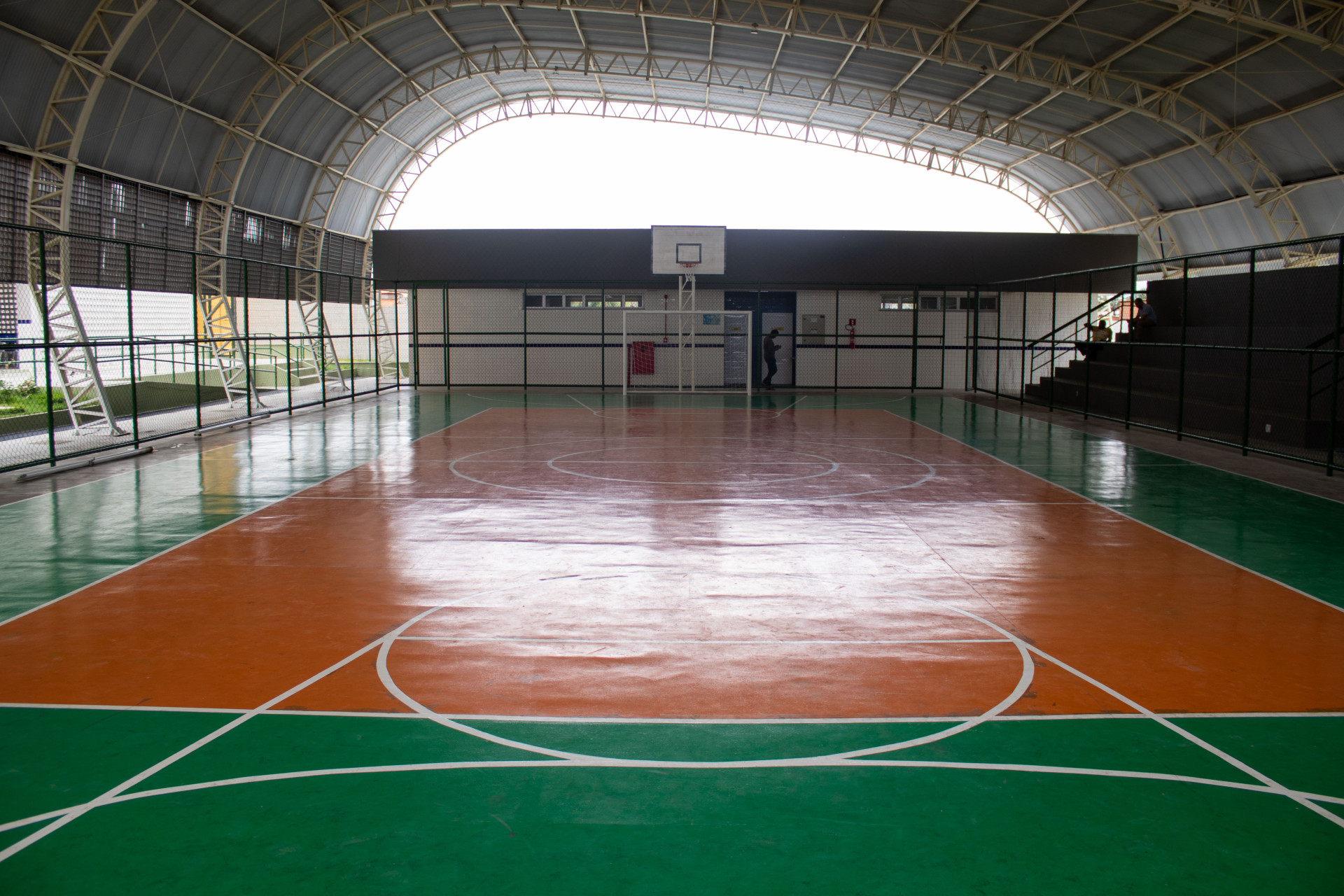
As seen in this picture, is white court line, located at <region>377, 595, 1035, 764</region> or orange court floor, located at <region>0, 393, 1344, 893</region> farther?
white court line, located at <region>377, 595, 1035, 764</region>

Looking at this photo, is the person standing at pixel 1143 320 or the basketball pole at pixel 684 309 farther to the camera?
the basketball pole at pixel 684 309

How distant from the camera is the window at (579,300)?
28562 mm

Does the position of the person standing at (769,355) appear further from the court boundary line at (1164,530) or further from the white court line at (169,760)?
the white court line at (169,760)

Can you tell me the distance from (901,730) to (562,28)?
31065 mm

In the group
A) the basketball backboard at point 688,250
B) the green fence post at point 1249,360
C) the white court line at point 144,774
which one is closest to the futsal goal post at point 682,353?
the basketball backboard at point 688,250

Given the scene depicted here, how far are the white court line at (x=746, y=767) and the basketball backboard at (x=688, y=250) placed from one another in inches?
916

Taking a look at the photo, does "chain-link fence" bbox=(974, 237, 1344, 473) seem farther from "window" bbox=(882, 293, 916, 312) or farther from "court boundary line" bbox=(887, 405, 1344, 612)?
"window" bbox=(882, 293, 916, 312)

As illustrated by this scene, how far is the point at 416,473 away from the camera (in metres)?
12.5

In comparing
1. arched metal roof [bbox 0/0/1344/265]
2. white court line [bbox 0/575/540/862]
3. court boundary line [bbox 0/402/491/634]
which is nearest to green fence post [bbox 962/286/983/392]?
arched metal roof [bbox 0/0/1344/265]

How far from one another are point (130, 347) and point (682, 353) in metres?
17.4

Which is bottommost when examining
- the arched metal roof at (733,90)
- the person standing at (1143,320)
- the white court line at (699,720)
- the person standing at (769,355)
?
the white court line at (699,720)

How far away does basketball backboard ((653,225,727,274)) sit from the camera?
2673 cm

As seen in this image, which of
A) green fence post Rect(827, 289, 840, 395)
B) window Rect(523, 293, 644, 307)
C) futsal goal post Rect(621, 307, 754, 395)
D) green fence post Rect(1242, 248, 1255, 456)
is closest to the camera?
green fence post Rect(1242, 248, 1255, 456)

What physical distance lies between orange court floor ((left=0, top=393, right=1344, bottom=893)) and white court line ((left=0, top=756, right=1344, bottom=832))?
0.02 metres
